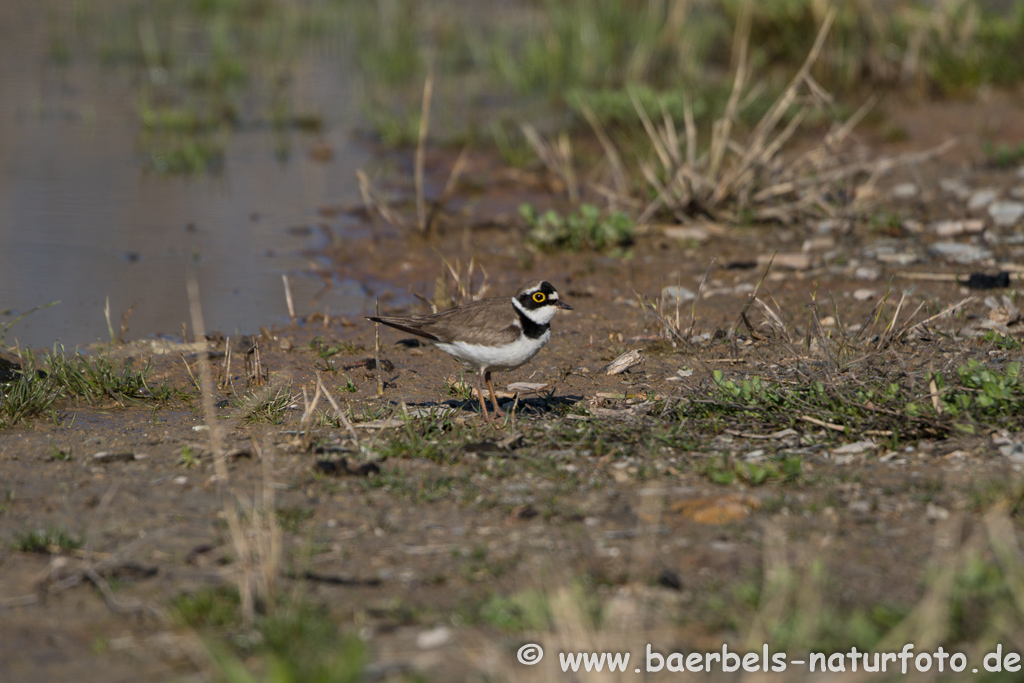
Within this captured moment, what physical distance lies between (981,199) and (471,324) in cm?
568

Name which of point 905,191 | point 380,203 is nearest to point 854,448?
point 380,203

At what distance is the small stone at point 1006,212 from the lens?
880 cm

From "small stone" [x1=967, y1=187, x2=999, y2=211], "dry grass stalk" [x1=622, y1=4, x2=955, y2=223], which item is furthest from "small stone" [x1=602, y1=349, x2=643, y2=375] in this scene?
"small stone" [x1=967, y1=187, x2=999, y2=211]

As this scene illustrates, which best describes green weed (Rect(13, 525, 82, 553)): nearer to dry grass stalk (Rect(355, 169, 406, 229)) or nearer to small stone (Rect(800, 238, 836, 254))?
dry grass stalk (Rect(355, 169, 406, 229))

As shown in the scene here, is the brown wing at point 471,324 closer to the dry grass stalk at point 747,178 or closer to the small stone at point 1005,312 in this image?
the small stone at point 1005,312

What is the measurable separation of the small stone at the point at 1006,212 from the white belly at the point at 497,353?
16.5 feet

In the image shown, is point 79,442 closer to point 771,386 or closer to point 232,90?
point 771,386

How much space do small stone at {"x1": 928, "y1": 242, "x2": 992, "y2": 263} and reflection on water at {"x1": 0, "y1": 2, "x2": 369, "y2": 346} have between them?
14.3 feet

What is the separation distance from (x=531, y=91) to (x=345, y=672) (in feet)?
38.1

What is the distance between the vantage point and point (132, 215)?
10.1 metres

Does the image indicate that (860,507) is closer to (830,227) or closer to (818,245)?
(818,245)

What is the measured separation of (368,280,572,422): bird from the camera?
5410 mm

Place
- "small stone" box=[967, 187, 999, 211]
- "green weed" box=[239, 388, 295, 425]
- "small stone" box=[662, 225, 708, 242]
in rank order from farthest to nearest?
"small stone" box=[967, 187, 999, 211] → "small stone" box=[662, 225, 708, 242] → "green weed" box=[239, 388, 295, 425]

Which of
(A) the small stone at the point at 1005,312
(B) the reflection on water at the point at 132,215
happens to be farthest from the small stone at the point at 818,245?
(B) the reflection on water at the point at 132,215
